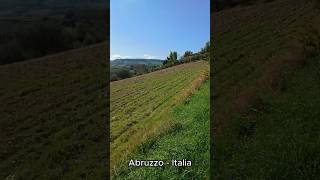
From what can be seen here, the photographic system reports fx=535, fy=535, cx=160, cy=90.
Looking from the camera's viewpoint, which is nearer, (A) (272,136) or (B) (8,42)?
(A) (272,136)

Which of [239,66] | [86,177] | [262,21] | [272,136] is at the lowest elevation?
[86,177]

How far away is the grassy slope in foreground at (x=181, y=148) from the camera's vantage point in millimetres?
13070

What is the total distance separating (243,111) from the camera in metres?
15.6

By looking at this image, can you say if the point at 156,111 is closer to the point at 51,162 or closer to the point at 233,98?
the point at 233,98

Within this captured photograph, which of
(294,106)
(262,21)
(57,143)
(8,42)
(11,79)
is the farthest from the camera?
(8,42)

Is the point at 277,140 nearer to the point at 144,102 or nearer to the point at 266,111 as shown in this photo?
the point at 266,111

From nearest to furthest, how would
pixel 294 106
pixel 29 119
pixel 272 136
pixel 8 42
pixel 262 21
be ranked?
pixel 272 136 < pixel 294 106 < pixel 29 119 < pixel 262 21 < pixel 8 42

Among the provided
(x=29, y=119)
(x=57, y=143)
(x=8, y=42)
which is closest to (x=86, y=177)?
(x=57, y=143)

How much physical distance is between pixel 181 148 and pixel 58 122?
9.17m

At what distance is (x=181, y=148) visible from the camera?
46.2 feet

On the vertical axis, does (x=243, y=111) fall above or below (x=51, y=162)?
above

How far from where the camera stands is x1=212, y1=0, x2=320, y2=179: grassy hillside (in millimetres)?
11766

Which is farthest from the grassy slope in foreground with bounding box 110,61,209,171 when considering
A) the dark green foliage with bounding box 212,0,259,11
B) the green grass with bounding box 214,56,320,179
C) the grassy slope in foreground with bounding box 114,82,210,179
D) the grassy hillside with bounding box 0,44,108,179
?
the dark green foliage with bounding box 212,0,259,11

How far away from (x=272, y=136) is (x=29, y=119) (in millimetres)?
13959
